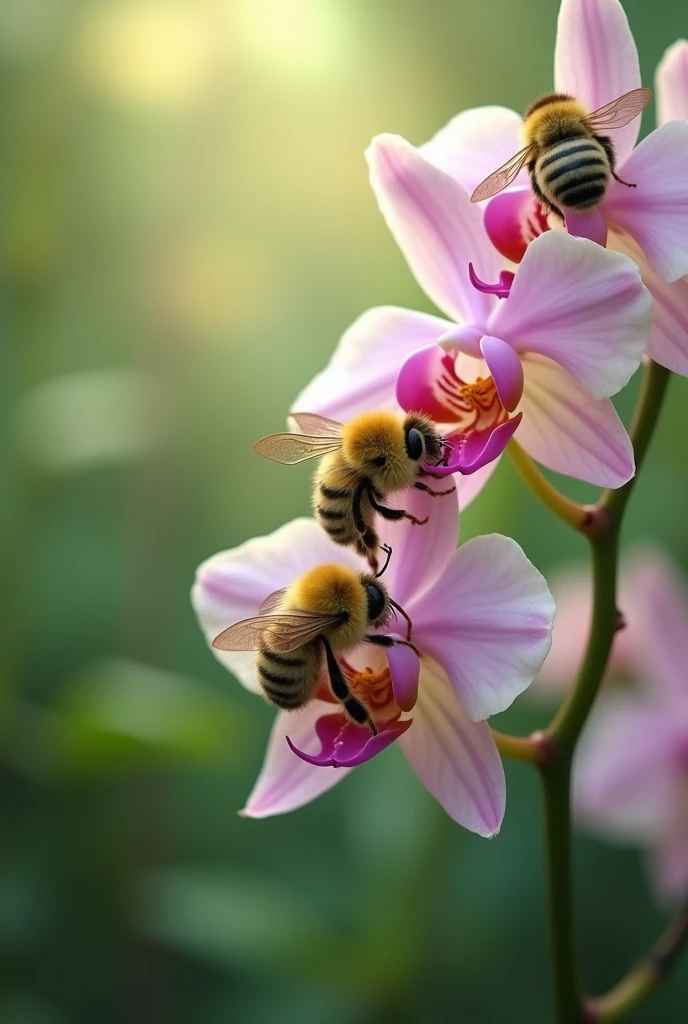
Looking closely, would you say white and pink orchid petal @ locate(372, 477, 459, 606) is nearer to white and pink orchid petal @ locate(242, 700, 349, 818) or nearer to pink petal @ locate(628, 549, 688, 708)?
white and pink orchid petal @ locate(242, 700, 349, 818)

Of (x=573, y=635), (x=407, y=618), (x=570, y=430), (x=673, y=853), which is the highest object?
(x=570, y=430)

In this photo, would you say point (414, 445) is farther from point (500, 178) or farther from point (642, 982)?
point (642, 982)

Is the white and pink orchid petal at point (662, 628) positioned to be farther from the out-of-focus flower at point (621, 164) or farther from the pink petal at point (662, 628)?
the out-of-focus flower at point (621, 164)

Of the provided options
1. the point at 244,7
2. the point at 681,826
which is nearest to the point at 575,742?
the point at 681,826

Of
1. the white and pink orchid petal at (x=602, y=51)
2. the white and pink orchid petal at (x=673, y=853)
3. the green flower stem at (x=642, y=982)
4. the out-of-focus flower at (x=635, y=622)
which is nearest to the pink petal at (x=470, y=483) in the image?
the white and pink orchid petal at (x=602, y=51)

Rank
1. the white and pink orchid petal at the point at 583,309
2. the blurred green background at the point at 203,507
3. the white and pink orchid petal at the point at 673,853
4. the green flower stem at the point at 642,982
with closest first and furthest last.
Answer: the white and pink orchid petal at the point at 583,309 → the green flower stem at the point at 642,982 → the white and pink orchid petal at the point at 673,853 → the blurred green background at the point at 203,507

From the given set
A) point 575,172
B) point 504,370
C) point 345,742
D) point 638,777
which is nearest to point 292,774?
point 345,742
